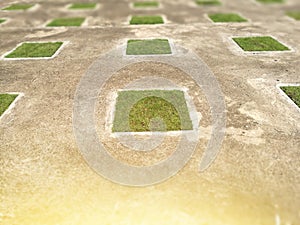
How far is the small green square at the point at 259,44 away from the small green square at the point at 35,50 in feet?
27.3

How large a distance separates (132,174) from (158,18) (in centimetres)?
1354

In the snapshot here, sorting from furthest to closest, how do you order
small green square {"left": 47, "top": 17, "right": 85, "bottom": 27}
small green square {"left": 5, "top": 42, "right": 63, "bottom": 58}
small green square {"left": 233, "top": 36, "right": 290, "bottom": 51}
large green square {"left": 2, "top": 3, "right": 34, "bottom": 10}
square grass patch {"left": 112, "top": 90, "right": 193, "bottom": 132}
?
large green square {"left": 2, "top": 3, "right": 34, "bottom": 10}, small green square {"left": 47, "top": 17, "right": 85, "bottom": 27}, small green square {"left": 233, "top": 36, "right": 290, "bottom": 51}, small green square {"left": 5, "top": 42, "right": 63, "bottom": 58}, square grass patch {"left": 112, "top": 90, "right": 193, "bottom": 132}

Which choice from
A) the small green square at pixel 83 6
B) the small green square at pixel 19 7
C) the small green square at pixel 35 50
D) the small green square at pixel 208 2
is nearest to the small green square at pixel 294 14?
the small green square at pixel 208 2

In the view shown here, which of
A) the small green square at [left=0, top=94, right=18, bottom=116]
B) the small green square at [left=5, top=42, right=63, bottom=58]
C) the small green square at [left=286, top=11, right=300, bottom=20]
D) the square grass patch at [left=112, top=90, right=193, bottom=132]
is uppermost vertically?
the small green square at [left=5, top=42, right=63, bottom=58]

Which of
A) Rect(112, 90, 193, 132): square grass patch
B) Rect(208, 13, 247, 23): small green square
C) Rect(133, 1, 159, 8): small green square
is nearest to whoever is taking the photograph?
Rect(112, 90, 193, 132): square grass patch

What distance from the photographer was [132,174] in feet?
22.0

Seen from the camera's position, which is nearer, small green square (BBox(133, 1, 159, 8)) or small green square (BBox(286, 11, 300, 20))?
small green square (BBox(286, 11, 300, 20))

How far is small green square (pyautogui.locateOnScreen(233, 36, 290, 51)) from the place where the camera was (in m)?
13.4

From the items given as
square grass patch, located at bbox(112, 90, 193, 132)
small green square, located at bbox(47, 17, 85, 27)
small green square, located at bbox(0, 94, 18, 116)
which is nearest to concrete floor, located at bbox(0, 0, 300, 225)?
small green square, located at bbox(0, 94, 18, 116)

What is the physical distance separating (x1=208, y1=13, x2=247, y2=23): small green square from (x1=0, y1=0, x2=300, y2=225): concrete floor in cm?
399

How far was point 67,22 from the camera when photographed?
58.7 feet

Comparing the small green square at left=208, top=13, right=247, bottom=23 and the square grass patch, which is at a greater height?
the square grass patch

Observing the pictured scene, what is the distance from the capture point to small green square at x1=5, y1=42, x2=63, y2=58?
13.1 metres

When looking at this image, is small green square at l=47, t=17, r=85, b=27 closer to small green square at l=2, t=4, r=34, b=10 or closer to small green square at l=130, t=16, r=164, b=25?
small green square at l=130, t=16, r=164, b=25
